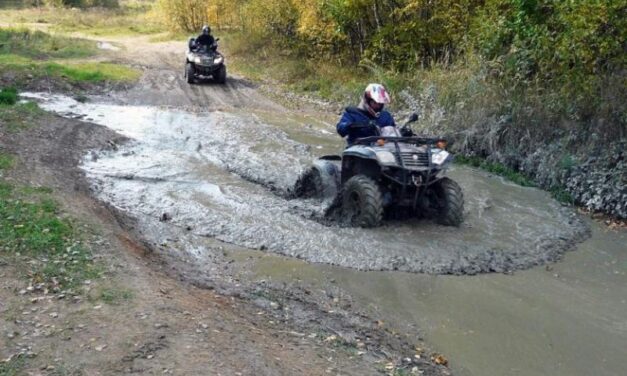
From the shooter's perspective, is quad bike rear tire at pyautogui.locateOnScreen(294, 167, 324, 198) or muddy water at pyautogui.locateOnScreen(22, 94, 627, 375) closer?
muddy water at pyautogui.locateOnScreen(22, 94, 627, 375)

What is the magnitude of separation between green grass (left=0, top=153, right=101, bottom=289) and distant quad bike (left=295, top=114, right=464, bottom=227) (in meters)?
3.49

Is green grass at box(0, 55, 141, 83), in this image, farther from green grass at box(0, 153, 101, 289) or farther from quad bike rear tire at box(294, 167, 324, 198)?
green grass at box(0, 153, 101, 289)

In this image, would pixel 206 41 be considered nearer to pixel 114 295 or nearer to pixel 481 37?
pixel 481 37

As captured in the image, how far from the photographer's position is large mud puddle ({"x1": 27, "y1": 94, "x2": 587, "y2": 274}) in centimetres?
791

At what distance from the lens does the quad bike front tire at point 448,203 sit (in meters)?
8.64

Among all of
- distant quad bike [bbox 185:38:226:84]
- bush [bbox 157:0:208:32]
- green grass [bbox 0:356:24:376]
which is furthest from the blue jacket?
bush [bbox 157:0:208:32]

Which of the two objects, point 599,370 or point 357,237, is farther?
point 357,237

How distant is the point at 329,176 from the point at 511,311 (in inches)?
143

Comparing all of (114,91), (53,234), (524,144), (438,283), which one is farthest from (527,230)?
(114,91)

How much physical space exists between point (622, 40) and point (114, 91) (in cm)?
1428

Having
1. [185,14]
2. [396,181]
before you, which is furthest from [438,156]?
[185,14]

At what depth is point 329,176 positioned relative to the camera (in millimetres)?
9445

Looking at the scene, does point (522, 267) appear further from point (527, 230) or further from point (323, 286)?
point (323, 286)

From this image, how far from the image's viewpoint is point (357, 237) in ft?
26.9
